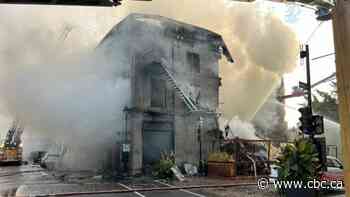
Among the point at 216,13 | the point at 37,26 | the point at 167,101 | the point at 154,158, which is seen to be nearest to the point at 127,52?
the point at 167,101

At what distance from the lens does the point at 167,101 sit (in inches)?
641

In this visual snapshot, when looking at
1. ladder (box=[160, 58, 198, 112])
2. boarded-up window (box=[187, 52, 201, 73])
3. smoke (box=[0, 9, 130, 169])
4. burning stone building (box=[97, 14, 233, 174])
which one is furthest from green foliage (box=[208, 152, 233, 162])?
smoke (box=[0, 9, 130, 169])

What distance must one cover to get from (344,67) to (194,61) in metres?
13.7

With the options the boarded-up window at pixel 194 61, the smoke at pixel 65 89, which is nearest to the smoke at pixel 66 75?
the smoke at pixel 65 89

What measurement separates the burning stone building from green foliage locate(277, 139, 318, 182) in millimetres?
8042

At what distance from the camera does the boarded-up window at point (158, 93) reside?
628 inches

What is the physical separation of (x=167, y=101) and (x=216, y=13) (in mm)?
6780

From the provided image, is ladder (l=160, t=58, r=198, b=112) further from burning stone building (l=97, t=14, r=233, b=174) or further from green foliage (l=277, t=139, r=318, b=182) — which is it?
green foliage (l=277, t=139, r=318, b=182)

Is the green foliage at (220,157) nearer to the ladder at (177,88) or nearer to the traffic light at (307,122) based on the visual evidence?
the ladder at (177,88)

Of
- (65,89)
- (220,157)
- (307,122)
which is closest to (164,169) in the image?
(220,157)

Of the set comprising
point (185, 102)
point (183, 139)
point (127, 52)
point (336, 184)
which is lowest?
point (336, 184)

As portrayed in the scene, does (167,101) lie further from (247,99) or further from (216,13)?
(247,99)

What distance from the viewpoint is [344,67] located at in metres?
4.11

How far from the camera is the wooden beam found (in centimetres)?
404
